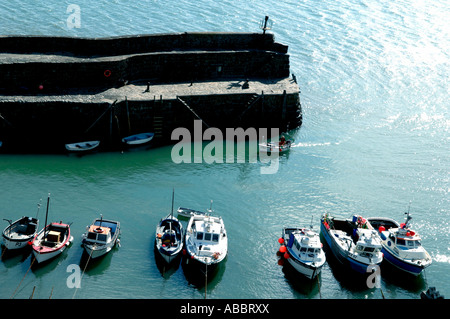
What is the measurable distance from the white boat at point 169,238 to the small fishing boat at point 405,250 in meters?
14.7

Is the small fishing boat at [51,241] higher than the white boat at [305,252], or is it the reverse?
the white boat at [305,252]

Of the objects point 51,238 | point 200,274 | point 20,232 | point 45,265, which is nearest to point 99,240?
point 51,238

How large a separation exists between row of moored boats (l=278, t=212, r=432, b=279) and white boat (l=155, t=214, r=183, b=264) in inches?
282

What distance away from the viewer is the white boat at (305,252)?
34750 millimetres

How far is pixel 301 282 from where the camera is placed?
115 ft

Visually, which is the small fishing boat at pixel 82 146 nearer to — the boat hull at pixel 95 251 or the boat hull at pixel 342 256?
the boat hull at pixel 95 251

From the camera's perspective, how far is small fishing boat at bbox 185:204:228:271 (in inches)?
1361

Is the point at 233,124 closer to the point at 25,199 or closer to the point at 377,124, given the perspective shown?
the point at 377,124

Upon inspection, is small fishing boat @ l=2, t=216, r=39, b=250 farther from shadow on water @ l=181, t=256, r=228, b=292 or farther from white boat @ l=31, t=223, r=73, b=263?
shadow on water @ l=181, t=256, r=228, b=292

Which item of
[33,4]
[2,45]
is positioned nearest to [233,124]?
[2,45]

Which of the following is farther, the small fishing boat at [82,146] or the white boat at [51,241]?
the small fishing boat at [82,146]

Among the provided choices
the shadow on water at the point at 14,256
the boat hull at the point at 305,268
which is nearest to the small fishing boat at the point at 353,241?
the boat hull at the point at 305,268

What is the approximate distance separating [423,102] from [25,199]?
149 ft

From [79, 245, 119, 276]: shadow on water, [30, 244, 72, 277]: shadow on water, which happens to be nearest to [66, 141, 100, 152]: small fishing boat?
[79, 245, 119, 276]: shadow on water
